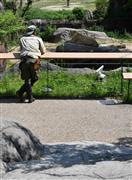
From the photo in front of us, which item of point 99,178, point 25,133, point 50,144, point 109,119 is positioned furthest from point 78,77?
point 99,178

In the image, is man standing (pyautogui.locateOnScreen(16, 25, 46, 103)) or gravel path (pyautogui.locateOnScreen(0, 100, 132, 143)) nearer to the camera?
gravel path (pyautogui.locateOnScreen(0, 100, 132, 143))

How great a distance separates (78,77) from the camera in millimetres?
13562

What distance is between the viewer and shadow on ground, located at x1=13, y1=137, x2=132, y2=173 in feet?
21.4

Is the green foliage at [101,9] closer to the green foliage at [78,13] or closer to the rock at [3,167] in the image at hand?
the green foliage at [78,13]

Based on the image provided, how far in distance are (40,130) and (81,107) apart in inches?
69.3

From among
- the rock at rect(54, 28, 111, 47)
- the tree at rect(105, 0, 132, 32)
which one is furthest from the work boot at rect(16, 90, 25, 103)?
the tree at rect(105, 0, 132, 32)

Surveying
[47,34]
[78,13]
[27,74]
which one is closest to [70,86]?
[27,74]

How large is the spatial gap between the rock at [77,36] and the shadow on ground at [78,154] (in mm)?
12273

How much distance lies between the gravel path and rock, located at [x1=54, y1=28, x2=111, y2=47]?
31.3 ft

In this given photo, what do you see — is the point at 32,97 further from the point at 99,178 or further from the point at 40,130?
the point at 99,178

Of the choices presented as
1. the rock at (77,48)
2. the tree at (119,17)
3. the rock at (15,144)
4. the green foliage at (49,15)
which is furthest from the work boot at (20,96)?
the green foliage at (49,15)

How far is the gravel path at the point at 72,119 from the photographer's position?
30.7 feet

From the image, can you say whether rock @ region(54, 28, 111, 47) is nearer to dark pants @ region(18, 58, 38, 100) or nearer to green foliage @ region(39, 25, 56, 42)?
green foliage @ region(39, 25, 56, 42)

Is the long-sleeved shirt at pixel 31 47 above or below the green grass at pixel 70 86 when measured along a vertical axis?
above
